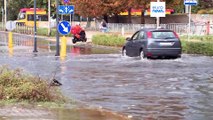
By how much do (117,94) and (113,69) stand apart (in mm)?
6985

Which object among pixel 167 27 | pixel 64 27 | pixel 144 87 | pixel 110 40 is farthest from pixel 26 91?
pixel 167 27

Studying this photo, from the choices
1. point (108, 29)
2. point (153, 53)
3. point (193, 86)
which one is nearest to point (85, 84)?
point (193, 86)

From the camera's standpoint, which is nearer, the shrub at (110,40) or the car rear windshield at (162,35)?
the car rear windshield at (162,35)

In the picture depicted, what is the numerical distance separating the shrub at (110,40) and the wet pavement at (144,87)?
12810 millimetres

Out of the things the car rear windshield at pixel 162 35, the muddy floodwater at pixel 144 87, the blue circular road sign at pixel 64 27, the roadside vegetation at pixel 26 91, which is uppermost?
the blue circular road sign at pixel 64 27

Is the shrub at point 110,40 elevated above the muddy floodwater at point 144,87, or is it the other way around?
the shrub at point 110,40

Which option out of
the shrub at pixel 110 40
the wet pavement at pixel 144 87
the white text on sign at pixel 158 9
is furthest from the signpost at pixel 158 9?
the wet pavement at pixel 144 87

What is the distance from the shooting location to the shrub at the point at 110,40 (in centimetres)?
3588

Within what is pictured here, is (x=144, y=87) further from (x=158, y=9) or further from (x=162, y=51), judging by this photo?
(x=158, y=9)

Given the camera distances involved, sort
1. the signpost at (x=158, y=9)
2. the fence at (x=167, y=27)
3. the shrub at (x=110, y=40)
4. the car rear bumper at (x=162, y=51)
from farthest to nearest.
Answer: the fence at (x=167, y=27) → the shrub at (x=110, y=40) → the signpost at (x=158, y=9) → the car rear bumper at (x=162, y=51)

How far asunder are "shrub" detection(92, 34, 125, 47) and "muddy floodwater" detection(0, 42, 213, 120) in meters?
12.9

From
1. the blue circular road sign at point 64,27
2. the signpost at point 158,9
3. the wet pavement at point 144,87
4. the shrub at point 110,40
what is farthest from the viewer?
the shrub at point 110,40

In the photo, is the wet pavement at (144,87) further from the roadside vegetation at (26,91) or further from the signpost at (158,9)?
the signpost at (158,9)

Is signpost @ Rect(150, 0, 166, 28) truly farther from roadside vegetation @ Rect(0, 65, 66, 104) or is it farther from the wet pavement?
roadside vegetation @ Rect(0, 65, 66, 104)
